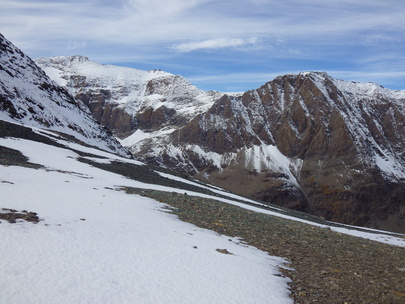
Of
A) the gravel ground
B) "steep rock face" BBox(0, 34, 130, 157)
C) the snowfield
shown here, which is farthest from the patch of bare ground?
"steep rock face" BBox(0, 34, 130, 157)

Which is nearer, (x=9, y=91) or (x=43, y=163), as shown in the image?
(x=43, y=163)

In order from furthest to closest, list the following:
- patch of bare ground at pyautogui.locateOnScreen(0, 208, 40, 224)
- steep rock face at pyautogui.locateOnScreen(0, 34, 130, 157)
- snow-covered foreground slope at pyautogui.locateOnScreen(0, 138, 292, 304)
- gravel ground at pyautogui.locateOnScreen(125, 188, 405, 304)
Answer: steep rock face at pyautogui.locateOnScreen(0, 34, 130, 157) < patch of bare ground at pyautogui.locateOnScreen(0, 208, 40, 224) < gravel ground at pyautogui.locateOnScreen(125, 188, 405, 304) < snow-covered foreground slope at pyautogui.locateOnScreen(0, 138, 292, 304)

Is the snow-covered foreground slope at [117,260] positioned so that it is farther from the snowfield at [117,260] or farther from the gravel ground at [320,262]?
the gravel ground at [320,262]

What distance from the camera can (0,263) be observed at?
8.44 m

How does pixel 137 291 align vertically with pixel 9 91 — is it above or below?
below

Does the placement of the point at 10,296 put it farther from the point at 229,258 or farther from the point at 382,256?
the point at 382,256

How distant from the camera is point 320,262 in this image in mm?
14398

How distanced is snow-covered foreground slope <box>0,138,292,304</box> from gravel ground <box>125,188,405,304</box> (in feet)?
2.97

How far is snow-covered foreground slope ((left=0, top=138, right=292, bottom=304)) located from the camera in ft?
26.6

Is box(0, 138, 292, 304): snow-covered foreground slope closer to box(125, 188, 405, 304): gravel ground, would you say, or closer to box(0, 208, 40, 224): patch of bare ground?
box(0, 208, 40, 224): patch of bare ground

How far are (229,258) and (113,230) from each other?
450cm

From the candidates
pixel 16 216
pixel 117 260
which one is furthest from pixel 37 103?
pixel 117 260

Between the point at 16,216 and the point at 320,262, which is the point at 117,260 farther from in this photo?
the point at 320,262

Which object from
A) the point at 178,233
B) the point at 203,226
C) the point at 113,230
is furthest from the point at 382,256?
the point at 113,230
